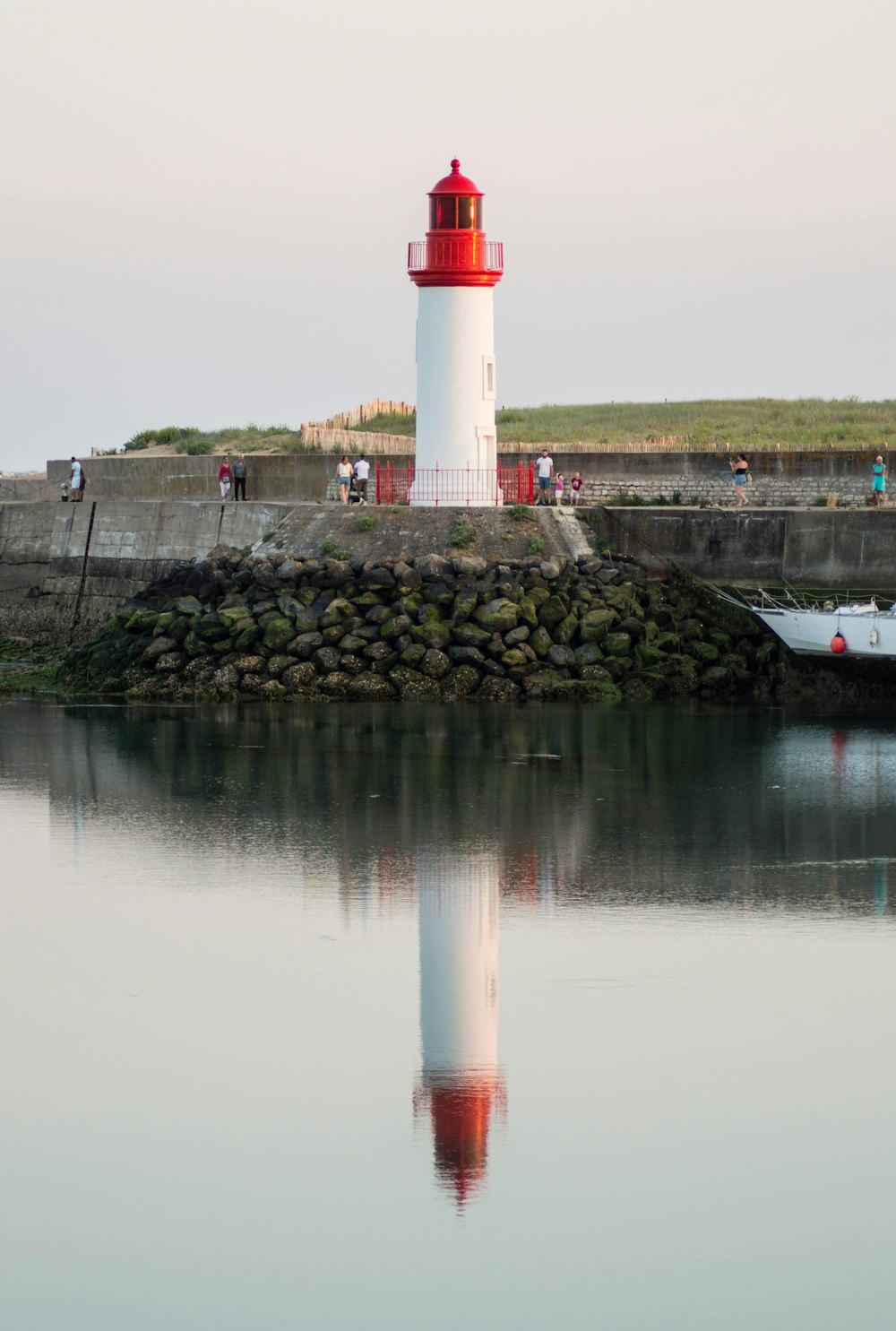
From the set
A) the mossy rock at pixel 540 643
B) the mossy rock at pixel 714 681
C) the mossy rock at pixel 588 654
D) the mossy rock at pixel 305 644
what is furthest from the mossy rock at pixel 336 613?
the mossy rock at pixel 714 681

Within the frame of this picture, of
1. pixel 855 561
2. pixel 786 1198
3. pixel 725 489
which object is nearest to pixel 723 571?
pixel 855 561

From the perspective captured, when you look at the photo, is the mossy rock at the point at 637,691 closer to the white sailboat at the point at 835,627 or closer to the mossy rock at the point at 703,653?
the mossy rock at the point at 703,653

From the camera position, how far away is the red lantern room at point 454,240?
24672 millimetres

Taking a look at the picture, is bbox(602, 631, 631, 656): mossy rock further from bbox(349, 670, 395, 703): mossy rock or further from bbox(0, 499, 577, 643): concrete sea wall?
bbox(349, 670, 395, 703): mossy rock

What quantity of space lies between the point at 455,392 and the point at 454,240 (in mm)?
1968

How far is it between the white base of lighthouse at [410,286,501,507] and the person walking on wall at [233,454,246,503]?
342cm

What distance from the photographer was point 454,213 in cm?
2469

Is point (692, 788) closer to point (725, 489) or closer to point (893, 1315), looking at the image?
point (893, 1315)

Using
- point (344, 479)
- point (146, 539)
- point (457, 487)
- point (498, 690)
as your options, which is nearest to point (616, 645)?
point (498, 690)

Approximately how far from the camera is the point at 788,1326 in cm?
605

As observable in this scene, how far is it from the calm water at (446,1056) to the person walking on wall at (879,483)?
31.6 ft

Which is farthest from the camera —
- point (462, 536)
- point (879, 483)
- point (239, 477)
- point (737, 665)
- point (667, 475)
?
point (239, 477)

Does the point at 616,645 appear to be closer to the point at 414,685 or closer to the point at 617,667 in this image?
the point at 617,667

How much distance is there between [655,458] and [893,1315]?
2153 centimetres
